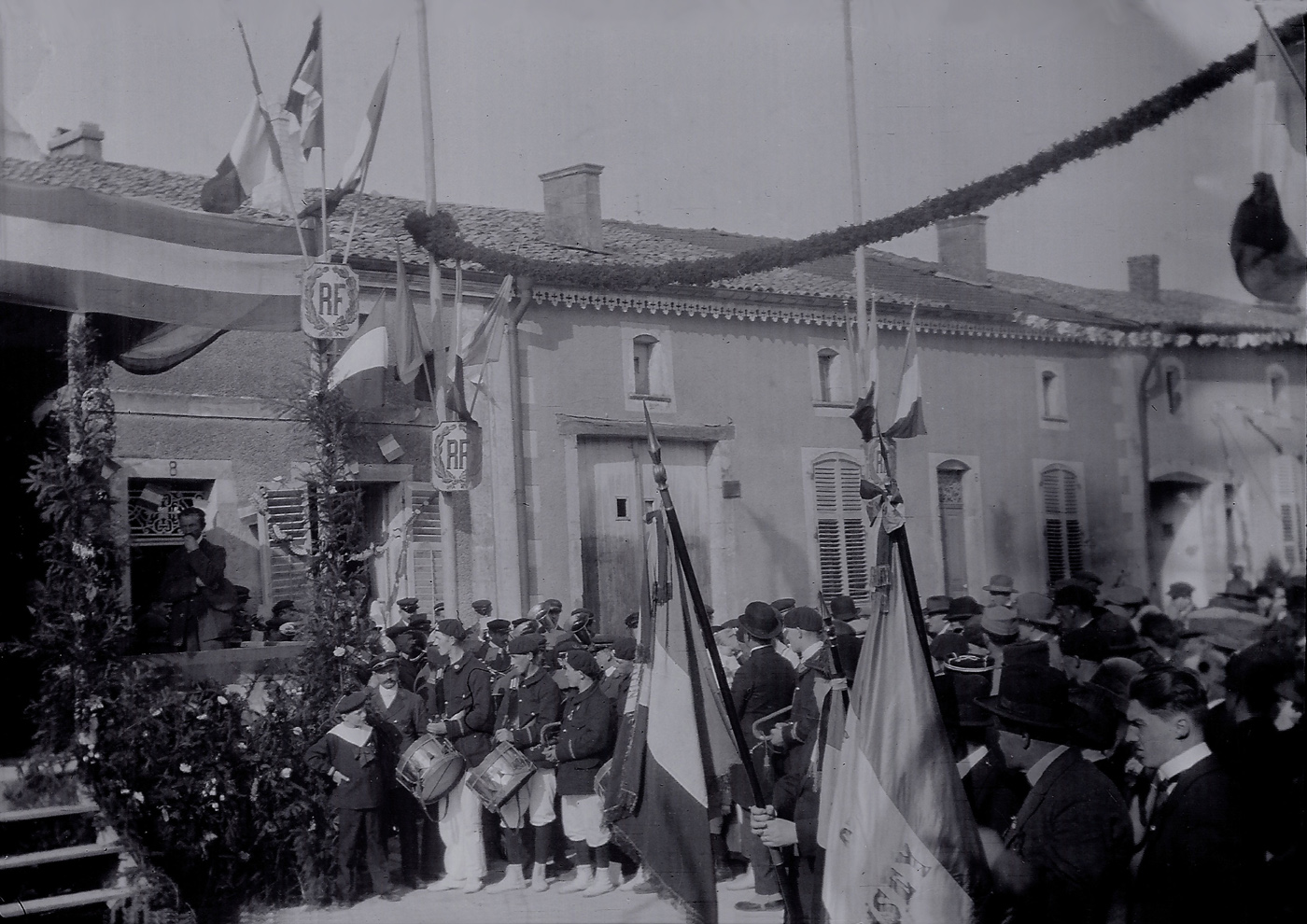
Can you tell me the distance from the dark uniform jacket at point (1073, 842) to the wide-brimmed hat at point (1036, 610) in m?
2.81

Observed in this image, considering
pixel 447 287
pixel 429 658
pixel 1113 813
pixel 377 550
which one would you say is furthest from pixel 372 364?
pixel 1113 813

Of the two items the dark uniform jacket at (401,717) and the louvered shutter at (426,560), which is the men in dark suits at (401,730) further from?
the louvered shutter at (426,560)

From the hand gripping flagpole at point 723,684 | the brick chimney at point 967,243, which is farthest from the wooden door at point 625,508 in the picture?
the hand gripping flagpole at point 723,684

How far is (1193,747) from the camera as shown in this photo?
4129mm

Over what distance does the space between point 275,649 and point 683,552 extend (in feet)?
12.7

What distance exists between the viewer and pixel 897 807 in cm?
533

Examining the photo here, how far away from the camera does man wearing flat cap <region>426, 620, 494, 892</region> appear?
8438mm

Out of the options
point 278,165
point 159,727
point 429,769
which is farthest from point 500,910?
point 278,165

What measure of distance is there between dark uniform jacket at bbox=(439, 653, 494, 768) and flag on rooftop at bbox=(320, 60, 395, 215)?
3.34 metres

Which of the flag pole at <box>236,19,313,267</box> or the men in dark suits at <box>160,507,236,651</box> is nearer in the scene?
the men in dark suits at <box>160,507,236,651</box>

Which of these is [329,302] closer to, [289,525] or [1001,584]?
[289,525]

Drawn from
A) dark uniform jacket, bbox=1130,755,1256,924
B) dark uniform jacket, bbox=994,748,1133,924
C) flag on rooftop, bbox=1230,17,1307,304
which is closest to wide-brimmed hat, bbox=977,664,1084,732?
dark uniform jacket, bbox=994,748,1133,924

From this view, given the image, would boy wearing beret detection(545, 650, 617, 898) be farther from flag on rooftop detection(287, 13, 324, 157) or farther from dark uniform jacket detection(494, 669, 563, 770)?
flag on rooftop detection(287, 13, 324, 157)

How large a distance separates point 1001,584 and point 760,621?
1.59m
